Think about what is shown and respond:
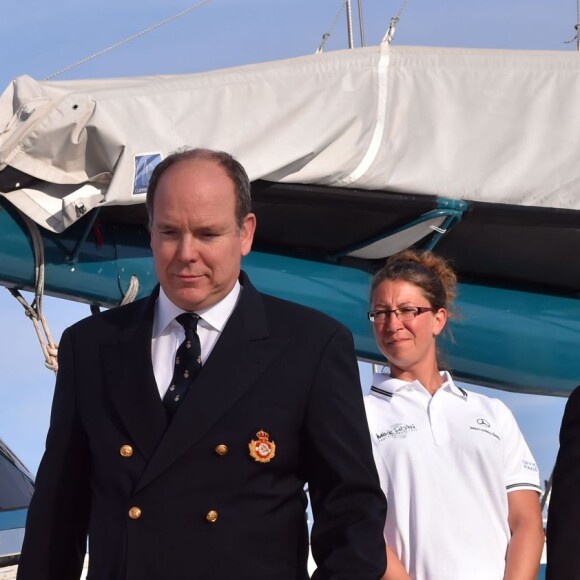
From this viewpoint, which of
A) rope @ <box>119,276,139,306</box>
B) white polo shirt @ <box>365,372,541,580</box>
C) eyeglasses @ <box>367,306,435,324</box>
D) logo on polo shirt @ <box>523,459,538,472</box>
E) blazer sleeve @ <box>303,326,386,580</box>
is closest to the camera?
blazer sleeve @ <box>303,326,386,580</box>

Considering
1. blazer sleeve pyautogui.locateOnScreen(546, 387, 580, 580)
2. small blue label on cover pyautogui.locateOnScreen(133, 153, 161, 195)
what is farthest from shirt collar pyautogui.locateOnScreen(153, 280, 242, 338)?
small blue label on cover pyautogui.locateOnScreen(133, 153, 161, 195)

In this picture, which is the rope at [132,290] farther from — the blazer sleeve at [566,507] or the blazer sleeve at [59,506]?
the blazer sleeve at [566,507]

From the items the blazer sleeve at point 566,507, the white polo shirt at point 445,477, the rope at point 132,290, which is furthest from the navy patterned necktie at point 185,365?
the rope at point 132,290

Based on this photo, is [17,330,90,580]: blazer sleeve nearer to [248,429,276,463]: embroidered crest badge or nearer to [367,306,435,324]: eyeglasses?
[248,429,276,463]: embroidered crest badge

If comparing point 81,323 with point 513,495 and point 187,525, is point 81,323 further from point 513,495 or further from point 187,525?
point 513,495

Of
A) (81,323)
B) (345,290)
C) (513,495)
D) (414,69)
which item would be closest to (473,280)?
(345,290)

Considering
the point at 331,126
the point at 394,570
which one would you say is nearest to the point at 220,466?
the point at 394,570

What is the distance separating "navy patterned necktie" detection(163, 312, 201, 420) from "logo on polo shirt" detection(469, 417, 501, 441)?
118 centimetres

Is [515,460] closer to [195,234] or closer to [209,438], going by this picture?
[209,438]

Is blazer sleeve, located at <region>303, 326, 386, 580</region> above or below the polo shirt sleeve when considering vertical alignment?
below

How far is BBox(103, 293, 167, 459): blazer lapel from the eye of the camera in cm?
248

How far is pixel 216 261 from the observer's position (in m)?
2.49

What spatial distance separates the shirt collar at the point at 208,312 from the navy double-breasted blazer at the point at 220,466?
0.06 ft

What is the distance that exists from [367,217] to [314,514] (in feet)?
7.56
